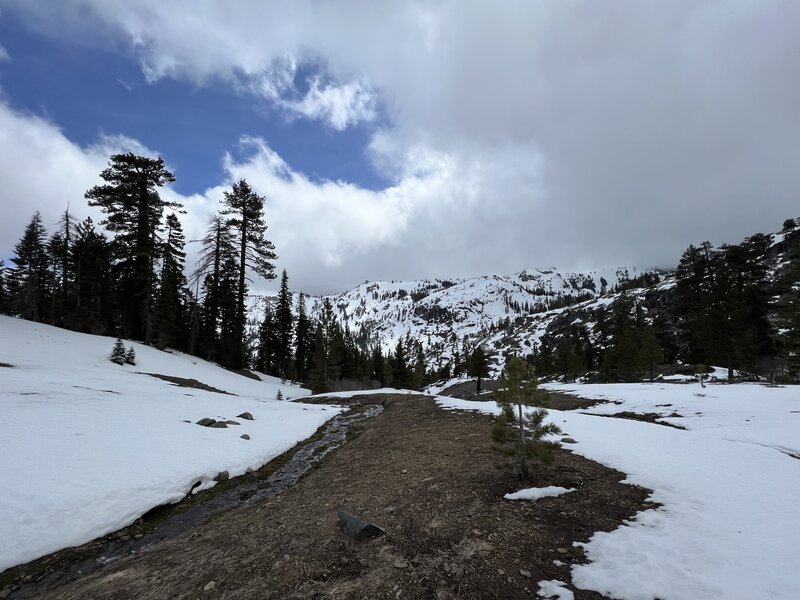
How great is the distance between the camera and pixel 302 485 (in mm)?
9945

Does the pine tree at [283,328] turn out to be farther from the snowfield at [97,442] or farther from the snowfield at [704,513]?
the snowfield at [704,513]

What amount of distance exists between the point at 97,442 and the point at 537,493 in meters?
11.2

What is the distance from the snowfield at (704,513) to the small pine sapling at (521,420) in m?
2.02

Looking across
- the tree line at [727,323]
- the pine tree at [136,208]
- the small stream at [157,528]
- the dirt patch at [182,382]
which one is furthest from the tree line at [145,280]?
the tree line at [727,323]

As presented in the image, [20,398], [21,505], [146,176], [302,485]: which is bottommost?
[302,485]

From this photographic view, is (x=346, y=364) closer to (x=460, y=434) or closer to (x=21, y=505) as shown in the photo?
(x=460, y=434)

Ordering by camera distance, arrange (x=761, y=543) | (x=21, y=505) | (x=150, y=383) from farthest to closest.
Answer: (x=150, y=383), (x=21, y=505), (x=761, y=543)

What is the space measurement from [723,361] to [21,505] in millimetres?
57483

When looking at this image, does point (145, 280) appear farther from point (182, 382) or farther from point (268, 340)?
point (268, 340)

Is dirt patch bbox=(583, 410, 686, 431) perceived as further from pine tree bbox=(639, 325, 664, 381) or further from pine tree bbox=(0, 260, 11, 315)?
pine tree bbox=(0, 260, 11, 315)

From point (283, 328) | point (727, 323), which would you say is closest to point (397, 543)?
point (727, 323)

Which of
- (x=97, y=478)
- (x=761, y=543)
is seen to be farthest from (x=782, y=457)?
(x=97, y=478)

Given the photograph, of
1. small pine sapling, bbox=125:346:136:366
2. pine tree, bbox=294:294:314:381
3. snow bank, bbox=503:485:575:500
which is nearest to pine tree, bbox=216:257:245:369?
small pine sapling, bbox=125:346:136:366

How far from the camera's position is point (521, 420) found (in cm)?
761
